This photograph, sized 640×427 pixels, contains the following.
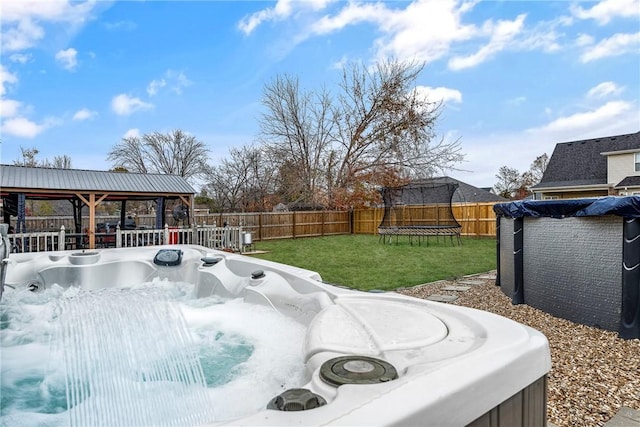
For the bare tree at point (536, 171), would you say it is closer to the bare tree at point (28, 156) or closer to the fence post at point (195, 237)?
the fence post at point (195, 237)

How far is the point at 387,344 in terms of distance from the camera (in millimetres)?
1524

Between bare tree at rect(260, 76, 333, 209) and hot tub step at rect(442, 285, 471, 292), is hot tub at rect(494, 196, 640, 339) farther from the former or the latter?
bare tree at rect(260, 76, 333, 209)

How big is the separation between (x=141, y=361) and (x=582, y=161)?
19174 mm

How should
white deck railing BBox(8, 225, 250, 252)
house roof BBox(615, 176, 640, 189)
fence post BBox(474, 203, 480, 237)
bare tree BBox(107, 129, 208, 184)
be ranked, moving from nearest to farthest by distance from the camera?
white deck railing BBox(8, 225, 250, 252), fence post BBox(474, 203, 480, 237), house roof BBox(615, 176, 640, 189), bare tree BBox(107, 129, 208, 184)

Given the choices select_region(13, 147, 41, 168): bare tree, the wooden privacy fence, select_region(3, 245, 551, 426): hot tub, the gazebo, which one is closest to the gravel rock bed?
select_region(3, 245, 551, 426): hot tub

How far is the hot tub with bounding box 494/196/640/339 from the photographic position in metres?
2.90

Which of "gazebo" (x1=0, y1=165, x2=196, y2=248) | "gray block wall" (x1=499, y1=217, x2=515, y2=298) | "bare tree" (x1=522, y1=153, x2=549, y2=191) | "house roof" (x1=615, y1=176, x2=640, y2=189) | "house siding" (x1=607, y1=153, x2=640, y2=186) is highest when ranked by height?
"bare tree" (x1=522, y1=153, x2=549, y2=191)

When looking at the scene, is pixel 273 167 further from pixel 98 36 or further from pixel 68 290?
pixel 68 290

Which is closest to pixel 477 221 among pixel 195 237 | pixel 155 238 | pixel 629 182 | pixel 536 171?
pixel 629 182

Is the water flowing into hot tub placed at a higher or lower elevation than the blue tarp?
lower

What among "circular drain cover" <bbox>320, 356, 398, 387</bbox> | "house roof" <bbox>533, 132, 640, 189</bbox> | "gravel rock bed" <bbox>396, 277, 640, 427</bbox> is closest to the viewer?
"circular drain cover" <bbox>320, 356, 398, 387</bbox>

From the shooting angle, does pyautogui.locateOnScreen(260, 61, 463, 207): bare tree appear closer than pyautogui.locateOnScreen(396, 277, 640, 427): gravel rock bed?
No

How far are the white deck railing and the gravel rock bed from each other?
6618 mm

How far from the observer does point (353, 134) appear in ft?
54.1
